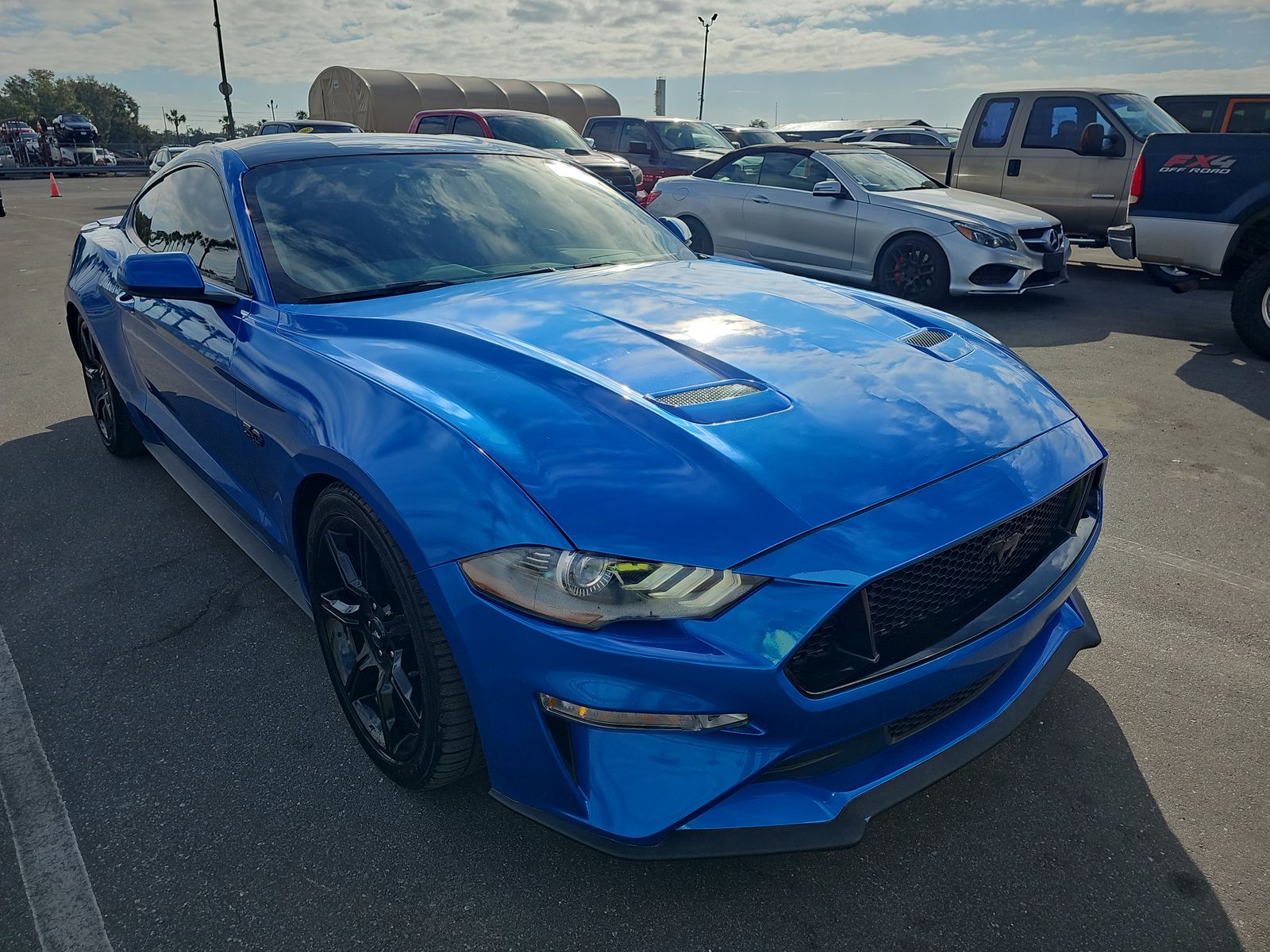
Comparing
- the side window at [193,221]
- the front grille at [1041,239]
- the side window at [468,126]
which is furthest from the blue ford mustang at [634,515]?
the side window at [468,126]

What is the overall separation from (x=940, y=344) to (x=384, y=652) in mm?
1756

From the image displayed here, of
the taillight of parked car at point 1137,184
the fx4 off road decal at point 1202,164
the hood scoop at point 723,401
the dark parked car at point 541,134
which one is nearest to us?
the hood scoop at point 723,401

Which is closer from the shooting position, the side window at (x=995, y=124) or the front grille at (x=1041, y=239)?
the front grille at (x=1041, y=239)

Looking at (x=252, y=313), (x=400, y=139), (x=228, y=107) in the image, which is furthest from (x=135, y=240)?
(x=228, y=107)

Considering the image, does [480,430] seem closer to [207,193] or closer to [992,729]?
[992,729]

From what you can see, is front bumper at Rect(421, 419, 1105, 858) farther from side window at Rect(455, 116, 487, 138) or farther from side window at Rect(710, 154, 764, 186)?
side window at Rect(455, 116, 487, 138)

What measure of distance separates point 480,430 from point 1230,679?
2.37 metres

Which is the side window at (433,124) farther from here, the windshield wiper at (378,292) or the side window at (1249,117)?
the windshield wiper at (378,292)

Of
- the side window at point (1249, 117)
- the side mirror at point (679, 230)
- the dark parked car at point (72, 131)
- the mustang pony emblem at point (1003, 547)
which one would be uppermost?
the side window at point (1249, 117)

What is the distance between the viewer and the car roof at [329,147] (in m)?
3.16

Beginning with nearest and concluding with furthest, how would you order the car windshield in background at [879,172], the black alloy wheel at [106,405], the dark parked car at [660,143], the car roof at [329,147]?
1. the car roof at [329,147]
2. the black alloy wheel at [106,405]
3. the car windshield in background at [879,172]
4. the dark parked car at [660,143]

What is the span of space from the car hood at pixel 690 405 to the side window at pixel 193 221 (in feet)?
2.25

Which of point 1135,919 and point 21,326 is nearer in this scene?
point 1135,919

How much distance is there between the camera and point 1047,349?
673 cm
